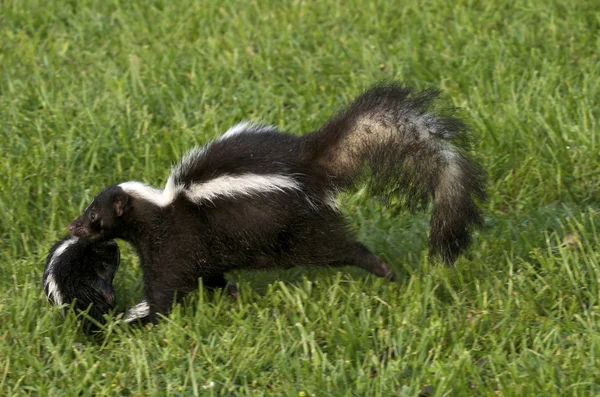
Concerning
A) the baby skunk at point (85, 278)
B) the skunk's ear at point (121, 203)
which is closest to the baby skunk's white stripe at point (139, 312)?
the baby skunk at point (85, 278)

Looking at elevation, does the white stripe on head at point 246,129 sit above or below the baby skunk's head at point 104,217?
above

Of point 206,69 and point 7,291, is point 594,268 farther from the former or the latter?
point 206,69

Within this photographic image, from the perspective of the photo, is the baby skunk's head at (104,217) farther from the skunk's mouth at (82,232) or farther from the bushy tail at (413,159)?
the bushy tail at (413,159)

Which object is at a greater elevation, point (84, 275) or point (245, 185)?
point (245, 185)

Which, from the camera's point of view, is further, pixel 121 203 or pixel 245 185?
pixel 121 203

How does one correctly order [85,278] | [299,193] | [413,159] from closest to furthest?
[413,159]
[299,193]
[85,278]

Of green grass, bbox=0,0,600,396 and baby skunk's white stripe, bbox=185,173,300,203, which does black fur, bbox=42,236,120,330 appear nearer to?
green grass, bbox=0,0,600,396

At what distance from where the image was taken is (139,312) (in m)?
5.24

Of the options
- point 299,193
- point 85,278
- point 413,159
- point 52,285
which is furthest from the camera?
point 85,278

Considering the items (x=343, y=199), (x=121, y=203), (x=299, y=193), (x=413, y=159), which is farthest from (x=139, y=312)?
(x=413, y=159)

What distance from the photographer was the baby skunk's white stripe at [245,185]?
16.3 feet

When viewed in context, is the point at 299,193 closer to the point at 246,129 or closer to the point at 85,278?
the point at 246,129

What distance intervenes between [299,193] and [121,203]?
3.17 feet

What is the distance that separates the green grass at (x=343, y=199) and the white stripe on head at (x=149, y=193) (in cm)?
52
